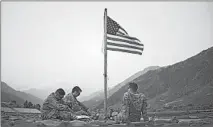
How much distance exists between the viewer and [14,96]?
8.24 m

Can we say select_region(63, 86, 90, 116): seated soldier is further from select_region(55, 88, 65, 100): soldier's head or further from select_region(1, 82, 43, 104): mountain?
select_region(1, 82, 43, 104): mountain

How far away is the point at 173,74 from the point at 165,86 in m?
0.45

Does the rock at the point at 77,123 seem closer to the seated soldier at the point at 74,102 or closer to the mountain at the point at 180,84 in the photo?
the seated soldier at the point at 74,102

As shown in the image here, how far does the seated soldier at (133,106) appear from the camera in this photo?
6180mm

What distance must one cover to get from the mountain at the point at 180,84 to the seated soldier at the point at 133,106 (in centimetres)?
214

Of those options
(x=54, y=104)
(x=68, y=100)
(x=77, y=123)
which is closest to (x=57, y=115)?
(x=54, y=104)

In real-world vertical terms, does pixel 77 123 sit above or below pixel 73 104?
below

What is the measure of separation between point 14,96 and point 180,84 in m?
4.78

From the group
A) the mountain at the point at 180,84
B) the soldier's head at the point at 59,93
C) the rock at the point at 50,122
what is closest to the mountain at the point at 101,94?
the mountain at the point at 180,84

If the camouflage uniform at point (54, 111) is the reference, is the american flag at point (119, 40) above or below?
above

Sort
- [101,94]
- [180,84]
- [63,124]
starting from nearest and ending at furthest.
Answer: [63,124] < [180,84] < [101,94]

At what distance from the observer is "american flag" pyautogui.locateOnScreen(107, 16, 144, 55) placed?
24.8 feet

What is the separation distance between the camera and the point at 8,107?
7.88 meters

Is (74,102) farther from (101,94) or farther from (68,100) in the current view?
(101,94)
